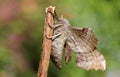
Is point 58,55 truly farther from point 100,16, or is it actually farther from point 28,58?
point 28,58

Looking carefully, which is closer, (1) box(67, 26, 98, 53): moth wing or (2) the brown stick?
(2) the brown stick

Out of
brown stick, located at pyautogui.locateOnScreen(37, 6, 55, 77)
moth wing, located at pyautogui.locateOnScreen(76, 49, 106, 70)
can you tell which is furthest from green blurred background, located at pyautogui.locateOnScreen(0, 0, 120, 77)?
brown stick, located at pyautogui.locateOnScreen(37, 6, 55, 77)

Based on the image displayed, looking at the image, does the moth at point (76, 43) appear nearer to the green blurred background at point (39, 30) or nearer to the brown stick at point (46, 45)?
the brown stick at point (46, 45)

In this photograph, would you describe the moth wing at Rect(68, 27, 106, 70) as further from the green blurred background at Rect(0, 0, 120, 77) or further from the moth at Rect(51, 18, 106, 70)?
the green blurred background at Rect(0, 0, 120, 77)

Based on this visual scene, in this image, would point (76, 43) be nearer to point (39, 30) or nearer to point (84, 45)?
point (84, 45)

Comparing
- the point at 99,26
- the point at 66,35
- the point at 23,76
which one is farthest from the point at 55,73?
the point at 66,35

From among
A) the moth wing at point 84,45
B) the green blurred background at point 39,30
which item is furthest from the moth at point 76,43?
the green blurred background at point 39,30

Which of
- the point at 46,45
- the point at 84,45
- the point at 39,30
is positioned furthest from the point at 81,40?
the point at 39,30
